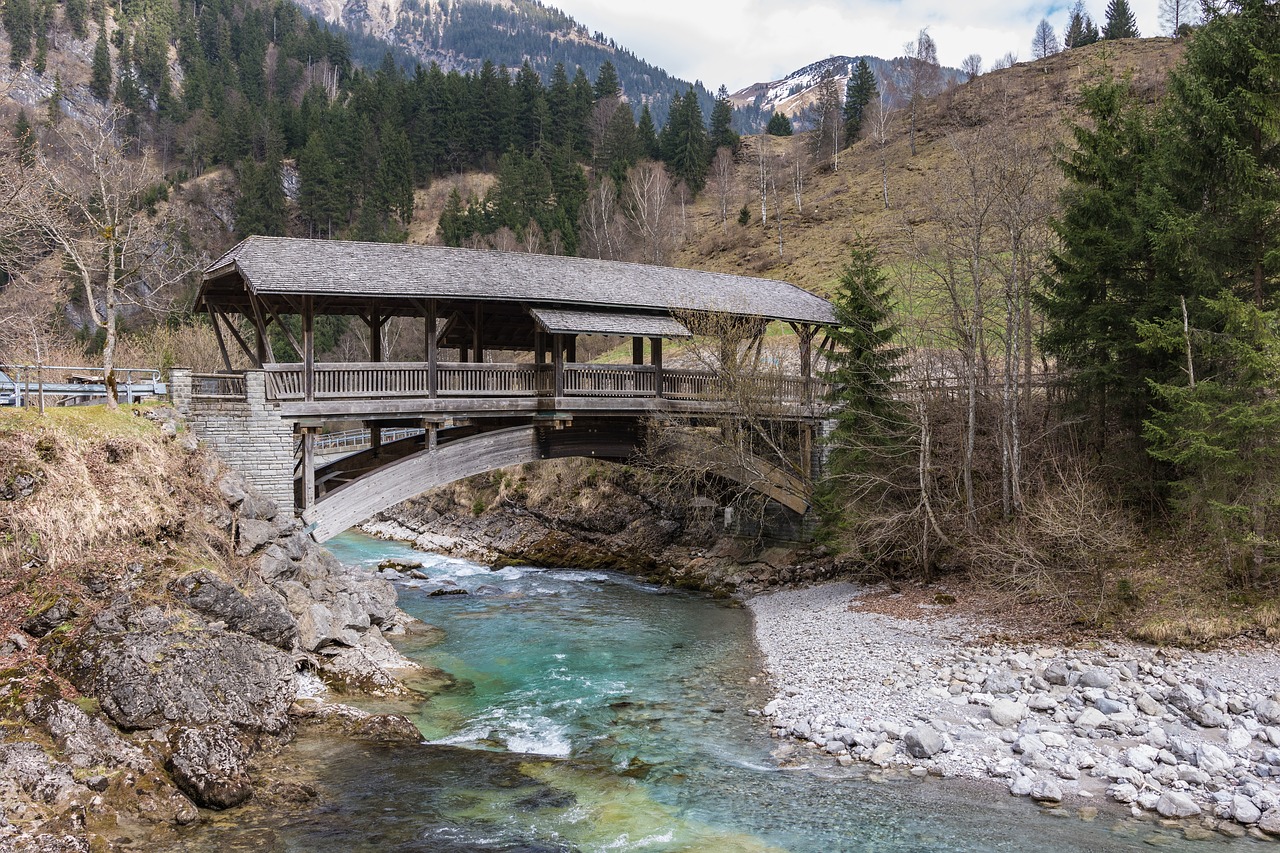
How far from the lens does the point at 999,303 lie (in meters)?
22.2

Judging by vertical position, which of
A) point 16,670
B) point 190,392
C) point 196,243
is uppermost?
point 196,243

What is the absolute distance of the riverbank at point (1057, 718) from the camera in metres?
10.4

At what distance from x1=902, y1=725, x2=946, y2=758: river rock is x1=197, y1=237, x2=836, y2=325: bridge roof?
43.2ft

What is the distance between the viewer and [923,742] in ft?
38.5

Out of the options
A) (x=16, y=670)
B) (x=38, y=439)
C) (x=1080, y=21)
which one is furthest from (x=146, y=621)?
(x=1080, y=21)

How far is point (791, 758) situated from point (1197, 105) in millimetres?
14422

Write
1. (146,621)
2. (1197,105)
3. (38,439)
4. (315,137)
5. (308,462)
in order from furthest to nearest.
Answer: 1. (315,137)
2. (308,462)
3. (1197,105)
4. (38,439)
5. (146,621)

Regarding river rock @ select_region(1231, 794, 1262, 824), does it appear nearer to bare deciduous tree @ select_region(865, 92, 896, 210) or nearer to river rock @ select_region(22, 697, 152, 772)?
river rock @ select_region(22, 697, 152, 772)

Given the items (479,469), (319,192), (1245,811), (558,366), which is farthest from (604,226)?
(1245,811)

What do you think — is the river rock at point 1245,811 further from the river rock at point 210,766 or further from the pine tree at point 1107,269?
the river rock at point 210,766

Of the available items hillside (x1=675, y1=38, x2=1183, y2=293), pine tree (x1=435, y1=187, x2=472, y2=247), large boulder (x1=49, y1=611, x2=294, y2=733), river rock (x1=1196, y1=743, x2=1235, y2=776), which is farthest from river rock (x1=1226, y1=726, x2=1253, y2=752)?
pine tree (x1=435, y1=187, x2=472, y2=247)

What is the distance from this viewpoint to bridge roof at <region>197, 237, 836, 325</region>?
1797cm

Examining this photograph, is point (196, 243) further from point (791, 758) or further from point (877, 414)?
point (791, 758)

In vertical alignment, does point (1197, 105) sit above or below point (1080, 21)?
below
